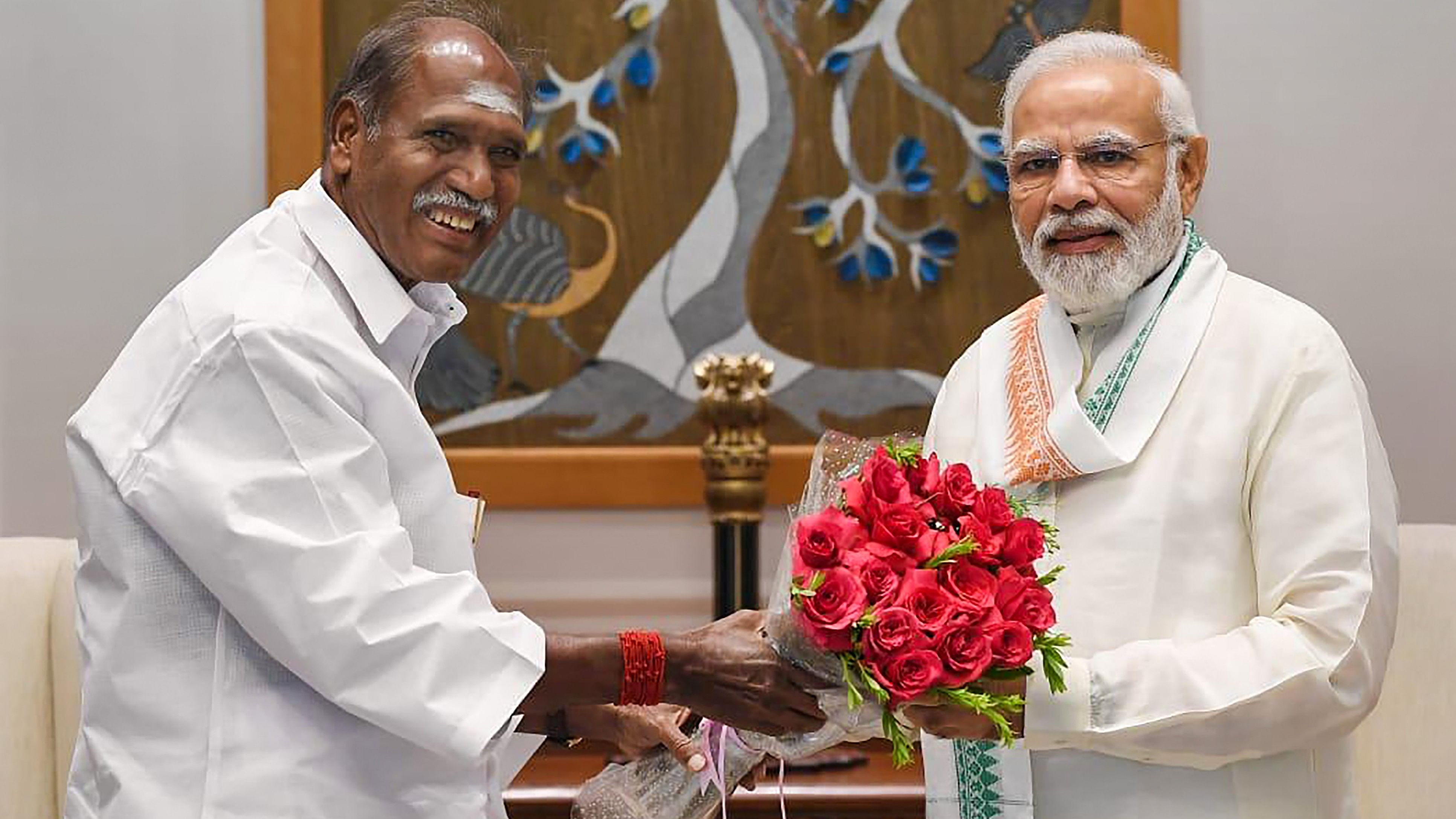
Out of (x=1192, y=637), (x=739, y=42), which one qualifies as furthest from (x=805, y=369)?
(x=1192, y=637)

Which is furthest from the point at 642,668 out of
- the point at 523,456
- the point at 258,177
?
the point at 258,177

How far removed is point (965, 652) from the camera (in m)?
1.92

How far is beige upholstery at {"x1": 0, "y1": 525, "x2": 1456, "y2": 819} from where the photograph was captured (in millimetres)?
3154

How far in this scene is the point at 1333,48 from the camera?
3.84 metres

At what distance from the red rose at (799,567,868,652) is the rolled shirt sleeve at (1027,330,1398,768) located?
13.7 inches

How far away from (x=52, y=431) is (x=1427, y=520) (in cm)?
322

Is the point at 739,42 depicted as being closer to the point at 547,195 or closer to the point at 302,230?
the point at 547,195

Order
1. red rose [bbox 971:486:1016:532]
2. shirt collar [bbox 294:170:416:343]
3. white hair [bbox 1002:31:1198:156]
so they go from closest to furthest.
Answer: red rose [bbox 971:486:1016:532], shirt collar [bbox 294:170:416:343], white hair [bbox 1002:31:1198:156]

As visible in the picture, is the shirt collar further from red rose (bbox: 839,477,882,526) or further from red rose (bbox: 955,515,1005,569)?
red rose (bbox: 955,515,1005,569)

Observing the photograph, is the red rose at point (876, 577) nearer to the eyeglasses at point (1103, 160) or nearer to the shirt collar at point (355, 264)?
the shirt collar at point (355, 264)

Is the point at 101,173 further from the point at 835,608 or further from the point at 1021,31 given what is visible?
the point at 835,608

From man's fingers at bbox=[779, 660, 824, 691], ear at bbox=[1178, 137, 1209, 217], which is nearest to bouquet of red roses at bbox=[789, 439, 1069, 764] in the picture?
man's fingers at bbox=[779, 660, 824, 691]

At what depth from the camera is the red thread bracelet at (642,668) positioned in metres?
2.16

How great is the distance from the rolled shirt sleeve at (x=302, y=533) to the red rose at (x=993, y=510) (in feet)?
1.99
